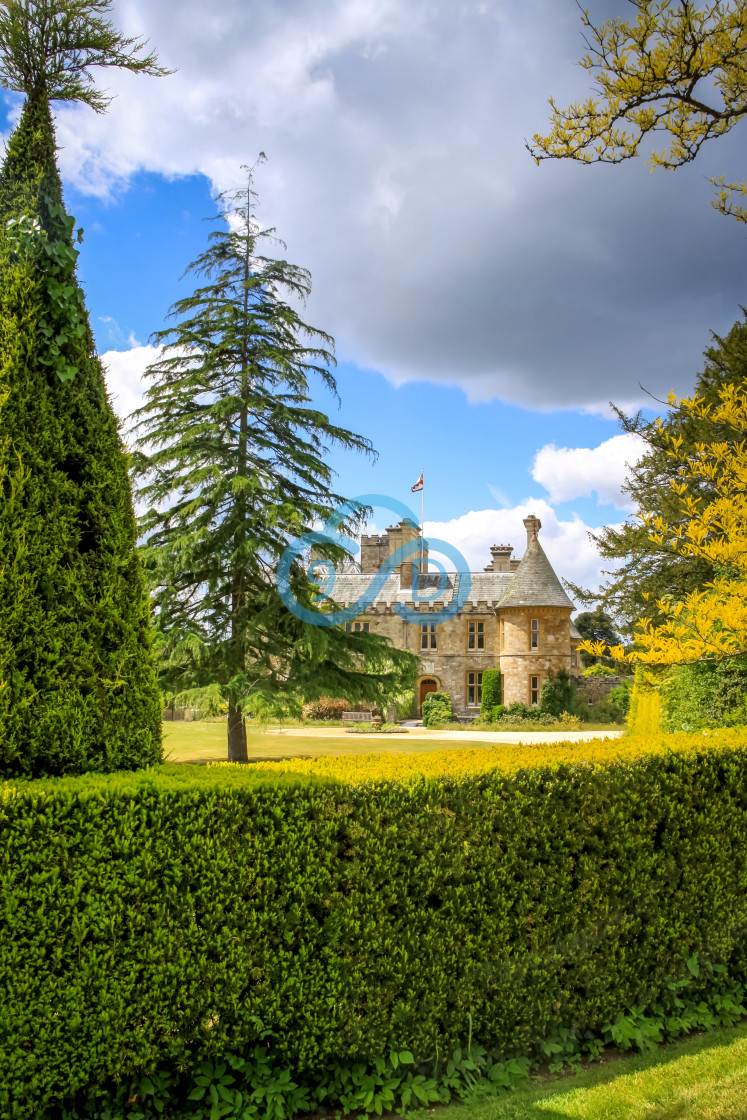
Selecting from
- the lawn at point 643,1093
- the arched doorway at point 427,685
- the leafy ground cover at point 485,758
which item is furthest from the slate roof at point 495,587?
the lawn at point 643,1093

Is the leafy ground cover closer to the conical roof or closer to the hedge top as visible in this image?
the hedge top

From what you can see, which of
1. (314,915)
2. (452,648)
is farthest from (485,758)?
(452,648)

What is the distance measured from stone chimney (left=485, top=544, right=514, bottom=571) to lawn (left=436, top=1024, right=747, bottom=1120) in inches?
1343

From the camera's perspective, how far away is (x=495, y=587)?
36688 mm

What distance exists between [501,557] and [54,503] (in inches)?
1396

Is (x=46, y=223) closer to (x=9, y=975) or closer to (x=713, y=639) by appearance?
(x=9, y=975)

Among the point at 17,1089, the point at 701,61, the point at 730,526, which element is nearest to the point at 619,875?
the point at 730,526

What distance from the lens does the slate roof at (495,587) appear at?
3366 cm

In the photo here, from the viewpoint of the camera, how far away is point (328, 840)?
12.6 ft

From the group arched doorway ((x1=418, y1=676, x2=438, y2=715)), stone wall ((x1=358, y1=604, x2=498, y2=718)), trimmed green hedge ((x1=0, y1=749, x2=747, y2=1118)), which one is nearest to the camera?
trimmed green hedge ((x1=0, y1=749, x2=747, y2=1118))

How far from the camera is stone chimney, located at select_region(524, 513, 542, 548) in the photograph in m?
34.6

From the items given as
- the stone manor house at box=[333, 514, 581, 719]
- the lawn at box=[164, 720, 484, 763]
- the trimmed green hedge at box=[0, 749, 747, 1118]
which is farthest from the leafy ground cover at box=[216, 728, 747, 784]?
the stone manor house at box=[333, 514, 581, 719]

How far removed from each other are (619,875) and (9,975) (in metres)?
3.56

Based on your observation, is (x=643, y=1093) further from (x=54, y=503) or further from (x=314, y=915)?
(x=54, y=503)
